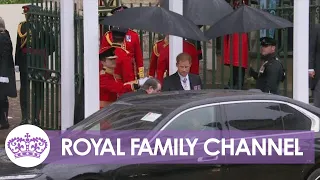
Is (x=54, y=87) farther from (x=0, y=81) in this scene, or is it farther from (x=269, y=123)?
(x=269, y=123)

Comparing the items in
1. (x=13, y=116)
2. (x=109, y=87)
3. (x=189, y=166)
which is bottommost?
(x=13, y=116)

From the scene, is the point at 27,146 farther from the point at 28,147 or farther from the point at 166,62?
the point at 166,62

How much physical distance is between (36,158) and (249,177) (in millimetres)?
2127

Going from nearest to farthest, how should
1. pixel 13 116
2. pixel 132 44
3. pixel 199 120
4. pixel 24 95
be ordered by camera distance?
1. pixel 199 120
2. pixel 132 44
3. pixel 24 95
4. pixel 13 116

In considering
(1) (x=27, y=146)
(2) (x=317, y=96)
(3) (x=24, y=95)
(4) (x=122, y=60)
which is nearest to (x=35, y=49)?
(3) (x=24, y=95)

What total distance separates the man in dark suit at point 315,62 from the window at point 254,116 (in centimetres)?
391

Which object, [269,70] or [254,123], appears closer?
[254,123]

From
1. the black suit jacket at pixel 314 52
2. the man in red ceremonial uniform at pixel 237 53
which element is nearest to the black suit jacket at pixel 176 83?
the man in red ceremonial uniform at pixel 237 53

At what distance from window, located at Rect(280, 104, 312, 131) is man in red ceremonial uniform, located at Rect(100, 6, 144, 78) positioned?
11.7 ft

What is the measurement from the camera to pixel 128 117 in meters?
8.35

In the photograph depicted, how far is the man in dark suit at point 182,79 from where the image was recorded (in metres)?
10.4

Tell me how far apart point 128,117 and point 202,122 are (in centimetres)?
79

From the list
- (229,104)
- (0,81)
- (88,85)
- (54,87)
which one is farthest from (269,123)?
(0,81)

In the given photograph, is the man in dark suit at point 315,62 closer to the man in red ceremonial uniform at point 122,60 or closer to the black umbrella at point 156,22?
the black umbrella at point 156,22
